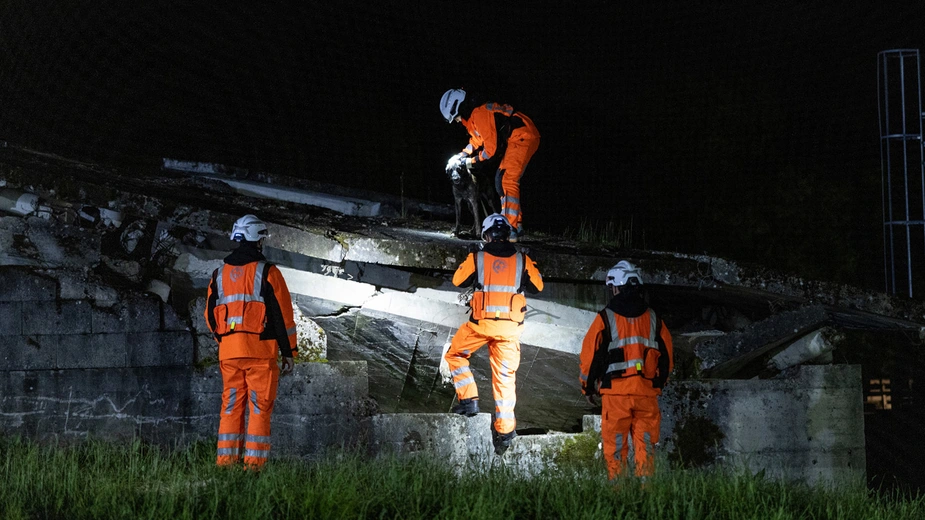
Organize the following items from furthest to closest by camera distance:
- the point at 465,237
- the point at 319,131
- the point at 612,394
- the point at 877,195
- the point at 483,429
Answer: the point at 319,131, the point at 877,195, the point at 465,237, the point at 483,429, the point at 612,394

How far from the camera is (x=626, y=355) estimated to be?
7105 millimetres

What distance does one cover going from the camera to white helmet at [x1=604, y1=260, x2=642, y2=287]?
7336mm

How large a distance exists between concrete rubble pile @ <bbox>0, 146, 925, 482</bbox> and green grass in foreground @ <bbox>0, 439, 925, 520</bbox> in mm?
1529

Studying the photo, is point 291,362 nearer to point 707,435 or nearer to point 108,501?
point 108,501

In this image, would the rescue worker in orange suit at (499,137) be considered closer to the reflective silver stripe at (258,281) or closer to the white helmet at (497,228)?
the white helmet at (497,228)

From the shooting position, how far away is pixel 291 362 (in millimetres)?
7289

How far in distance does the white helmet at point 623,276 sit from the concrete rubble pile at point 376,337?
133 cm

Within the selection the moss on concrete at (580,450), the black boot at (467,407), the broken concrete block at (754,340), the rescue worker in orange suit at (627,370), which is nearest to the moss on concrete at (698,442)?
the broken concrete block at (754,340)

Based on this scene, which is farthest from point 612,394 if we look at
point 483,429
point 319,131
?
point 319,131

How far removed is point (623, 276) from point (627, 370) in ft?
2.33

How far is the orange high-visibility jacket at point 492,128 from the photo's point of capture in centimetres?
953

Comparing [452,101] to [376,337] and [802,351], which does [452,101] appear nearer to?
[376,337]

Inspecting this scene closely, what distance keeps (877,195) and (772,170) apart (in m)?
2.09

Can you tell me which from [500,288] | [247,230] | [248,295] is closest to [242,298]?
[248,295]
